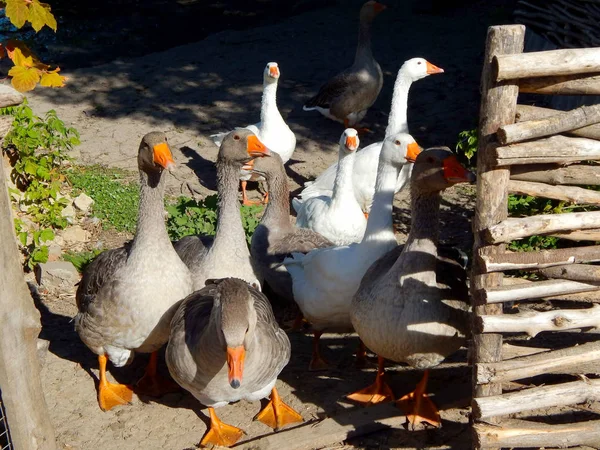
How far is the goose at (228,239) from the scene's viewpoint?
18.1 ft

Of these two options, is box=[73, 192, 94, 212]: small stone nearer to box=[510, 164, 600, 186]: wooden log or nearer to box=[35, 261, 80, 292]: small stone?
box=[35, 261, 80, 292]: small stone

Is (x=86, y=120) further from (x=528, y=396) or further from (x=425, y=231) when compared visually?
(x=528, y=396)

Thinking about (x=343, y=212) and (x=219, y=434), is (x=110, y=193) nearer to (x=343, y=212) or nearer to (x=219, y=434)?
(x=343, y=212)

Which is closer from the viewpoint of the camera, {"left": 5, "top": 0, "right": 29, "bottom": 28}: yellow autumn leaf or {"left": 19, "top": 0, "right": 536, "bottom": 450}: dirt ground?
{"left": 5, "top": 0, "right": 29, "bottom": 28}: yellow autumn leaf

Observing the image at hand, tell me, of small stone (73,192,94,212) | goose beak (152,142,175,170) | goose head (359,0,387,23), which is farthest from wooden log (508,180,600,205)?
goose head (359,0,387,23)

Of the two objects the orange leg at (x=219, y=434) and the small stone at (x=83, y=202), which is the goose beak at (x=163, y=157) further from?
the small stone at (x=83, y=202)

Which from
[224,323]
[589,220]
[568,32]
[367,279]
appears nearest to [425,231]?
[367,279]

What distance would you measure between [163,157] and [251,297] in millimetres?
1109

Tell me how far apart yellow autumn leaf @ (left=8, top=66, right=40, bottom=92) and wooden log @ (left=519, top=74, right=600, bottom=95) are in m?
2.56

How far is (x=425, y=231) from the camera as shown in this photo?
4.86 m

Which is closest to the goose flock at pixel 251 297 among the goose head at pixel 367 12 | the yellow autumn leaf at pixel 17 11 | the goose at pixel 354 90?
the yellow autumn leaf at pixel 17 11

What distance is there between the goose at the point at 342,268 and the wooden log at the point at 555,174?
1711 millimetres

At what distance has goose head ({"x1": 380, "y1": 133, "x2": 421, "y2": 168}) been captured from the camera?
592 cm

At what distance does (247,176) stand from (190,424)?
12.9ft
